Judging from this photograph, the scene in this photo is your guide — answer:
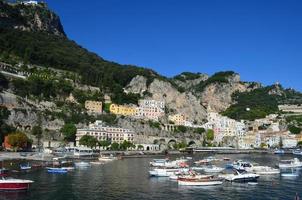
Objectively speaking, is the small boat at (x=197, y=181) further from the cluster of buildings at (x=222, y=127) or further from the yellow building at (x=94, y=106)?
the cluster of buildings at (x=222, y=127)

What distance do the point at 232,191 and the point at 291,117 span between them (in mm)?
151569

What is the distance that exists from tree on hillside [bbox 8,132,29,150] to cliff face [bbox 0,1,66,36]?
74420 millimetres

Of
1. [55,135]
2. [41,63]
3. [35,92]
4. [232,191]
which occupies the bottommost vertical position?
[232,191]

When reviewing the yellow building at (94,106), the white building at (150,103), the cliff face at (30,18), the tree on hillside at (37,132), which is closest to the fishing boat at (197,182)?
the tree on hillside at (37,132)

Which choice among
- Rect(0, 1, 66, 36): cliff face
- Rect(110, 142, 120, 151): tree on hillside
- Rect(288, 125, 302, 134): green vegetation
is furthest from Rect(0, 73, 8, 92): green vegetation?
Rect(288, 125, 302, 134): green vegetation

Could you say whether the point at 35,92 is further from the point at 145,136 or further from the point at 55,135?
the point at 145,136

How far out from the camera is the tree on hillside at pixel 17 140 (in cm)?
8825

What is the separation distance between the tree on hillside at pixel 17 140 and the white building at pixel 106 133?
18584mm

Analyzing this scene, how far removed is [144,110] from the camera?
472ft

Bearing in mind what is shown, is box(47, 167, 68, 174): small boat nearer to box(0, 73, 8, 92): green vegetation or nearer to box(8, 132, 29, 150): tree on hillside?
Result: box(8, 132, 29, 150): tree on hillside

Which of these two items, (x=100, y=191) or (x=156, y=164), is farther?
(x=156, y=164)

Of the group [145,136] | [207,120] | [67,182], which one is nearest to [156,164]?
[67,182]

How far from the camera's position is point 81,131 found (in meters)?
110

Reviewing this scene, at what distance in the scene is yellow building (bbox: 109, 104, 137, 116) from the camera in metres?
136
